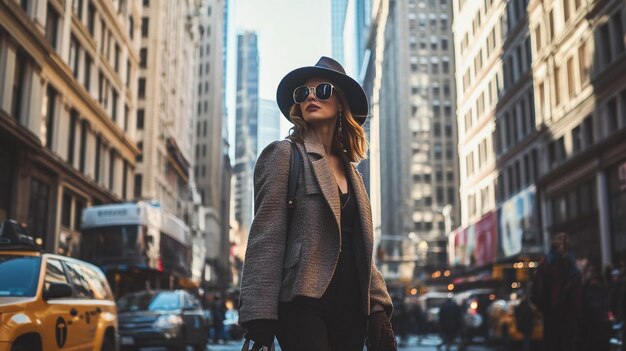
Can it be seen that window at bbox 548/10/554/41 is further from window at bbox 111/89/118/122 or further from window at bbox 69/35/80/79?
window at bbox 111/89/118/122

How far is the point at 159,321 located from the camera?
54.2 feet

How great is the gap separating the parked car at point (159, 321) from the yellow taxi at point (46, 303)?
5596 mm

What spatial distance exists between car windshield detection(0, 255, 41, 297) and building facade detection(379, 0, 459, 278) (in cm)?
10471

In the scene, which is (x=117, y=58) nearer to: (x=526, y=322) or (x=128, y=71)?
(x=128, y=71)

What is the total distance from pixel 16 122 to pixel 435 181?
3712 inches

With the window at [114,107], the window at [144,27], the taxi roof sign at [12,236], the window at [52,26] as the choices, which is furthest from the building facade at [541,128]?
the taxi roof sign at [12,236]

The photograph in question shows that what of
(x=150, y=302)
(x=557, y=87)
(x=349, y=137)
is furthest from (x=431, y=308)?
(x=349, y=137)

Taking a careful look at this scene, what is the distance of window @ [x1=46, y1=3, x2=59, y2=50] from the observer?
31.6 m

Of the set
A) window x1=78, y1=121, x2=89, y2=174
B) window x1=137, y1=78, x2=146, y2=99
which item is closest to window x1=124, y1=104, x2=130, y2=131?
window x1=78, y1=121, x2=89, y2=174

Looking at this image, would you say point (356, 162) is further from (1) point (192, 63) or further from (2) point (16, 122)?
(1) point (192, 63)

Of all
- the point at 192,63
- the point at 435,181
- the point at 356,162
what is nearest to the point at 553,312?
the point at 356,162

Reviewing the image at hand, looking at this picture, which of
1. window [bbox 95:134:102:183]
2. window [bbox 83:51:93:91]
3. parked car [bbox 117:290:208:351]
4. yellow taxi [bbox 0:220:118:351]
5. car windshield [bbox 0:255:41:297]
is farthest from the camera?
window [bbox 95:134:102:183]

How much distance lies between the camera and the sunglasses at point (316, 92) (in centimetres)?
371

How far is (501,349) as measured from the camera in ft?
71.6
